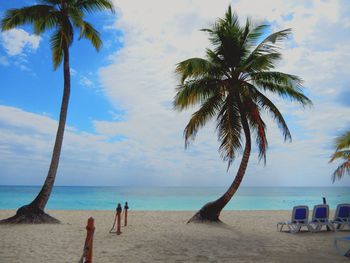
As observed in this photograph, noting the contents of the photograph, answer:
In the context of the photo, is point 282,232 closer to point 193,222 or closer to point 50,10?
point 193,222

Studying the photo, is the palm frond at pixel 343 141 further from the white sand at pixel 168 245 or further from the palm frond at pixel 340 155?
the white sand at pixel 168 245

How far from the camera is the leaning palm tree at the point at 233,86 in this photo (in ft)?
45.0

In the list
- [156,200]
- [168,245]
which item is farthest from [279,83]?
[156,200]

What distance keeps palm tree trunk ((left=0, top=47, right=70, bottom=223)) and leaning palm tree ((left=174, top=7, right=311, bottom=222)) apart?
5.16 meters

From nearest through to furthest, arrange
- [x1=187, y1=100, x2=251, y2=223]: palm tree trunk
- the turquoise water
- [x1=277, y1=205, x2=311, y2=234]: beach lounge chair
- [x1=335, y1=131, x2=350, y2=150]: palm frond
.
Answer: [x1=277, y1=205, x2=311, y2=234]: beach lounge chair
[x1=187, y1=100, x2=251, y2=223]: palm tree trunk
[x1=335, y1=131, x2=350, y2=150]: palm frond
the turquoise water

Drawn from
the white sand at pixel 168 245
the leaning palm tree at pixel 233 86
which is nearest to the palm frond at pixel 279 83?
the leaning palm tree at pixel 233 86

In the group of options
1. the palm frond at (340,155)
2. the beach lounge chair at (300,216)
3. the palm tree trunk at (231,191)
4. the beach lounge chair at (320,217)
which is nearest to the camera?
the beach lounge chair at (300,216)

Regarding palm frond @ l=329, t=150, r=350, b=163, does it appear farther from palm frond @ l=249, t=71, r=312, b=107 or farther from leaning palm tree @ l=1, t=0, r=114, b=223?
leaning palm tree @ l=1, t=0, r=114, b=223

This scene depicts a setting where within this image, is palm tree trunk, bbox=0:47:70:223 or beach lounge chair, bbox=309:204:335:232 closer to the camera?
beach lounge chair, bbox=309:204:335:232

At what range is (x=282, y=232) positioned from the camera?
11.9 m

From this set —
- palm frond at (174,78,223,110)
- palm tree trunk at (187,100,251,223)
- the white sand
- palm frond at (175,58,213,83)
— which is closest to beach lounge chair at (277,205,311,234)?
the white sand

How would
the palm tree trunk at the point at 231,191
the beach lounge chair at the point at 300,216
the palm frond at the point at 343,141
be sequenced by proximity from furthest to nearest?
the palm frond at the point at 343,141 < the palm tree trunk at the point at 231,191 < the beach lounge chair at the point at 300,216

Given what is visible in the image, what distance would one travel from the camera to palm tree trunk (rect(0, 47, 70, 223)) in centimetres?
1328

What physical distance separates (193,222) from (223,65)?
705 centimetres
